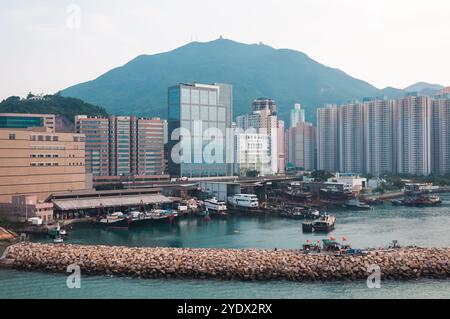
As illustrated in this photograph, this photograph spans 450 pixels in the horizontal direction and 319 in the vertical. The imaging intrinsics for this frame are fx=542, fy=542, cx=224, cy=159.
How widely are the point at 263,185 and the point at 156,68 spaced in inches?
2710

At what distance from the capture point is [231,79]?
308 ft

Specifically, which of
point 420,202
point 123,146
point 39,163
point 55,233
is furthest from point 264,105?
point 55,233

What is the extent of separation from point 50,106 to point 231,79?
56794 millimetres

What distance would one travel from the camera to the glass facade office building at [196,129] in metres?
34.0

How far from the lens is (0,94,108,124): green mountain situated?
1513 inches

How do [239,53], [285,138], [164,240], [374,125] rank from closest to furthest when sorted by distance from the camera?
[164,240], [374,125], [285,138], [239,53]

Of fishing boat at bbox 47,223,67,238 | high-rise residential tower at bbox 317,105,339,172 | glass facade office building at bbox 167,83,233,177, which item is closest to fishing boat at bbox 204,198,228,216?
fishing boat at bbox 47,223,67,238

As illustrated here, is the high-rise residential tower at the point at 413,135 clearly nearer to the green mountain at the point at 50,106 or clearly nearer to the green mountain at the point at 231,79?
the green mountain at the point at 50,106

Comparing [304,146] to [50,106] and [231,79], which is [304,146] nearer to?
[50,106]

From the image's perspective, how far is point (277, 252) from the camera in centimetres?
1116

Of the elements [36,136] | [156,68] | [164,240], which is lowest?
[164,240]

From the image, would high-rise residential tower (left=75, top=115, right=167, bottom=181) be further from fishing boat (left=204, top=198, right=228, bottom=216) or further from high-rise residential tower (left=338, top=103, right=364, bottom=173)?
high-rise residential tower (left=338, top=103, right=364, bottom=173)
